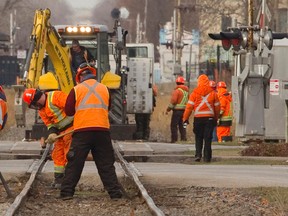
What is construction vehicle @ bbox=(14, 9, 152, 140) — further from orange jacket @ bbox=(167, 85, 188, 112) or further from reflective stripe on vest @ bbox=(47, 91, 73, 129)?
reflective stripe on vest @ bbox=(47, 91, 73, 129)

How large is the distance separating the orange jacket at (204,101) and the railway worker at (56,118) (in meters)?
6.18

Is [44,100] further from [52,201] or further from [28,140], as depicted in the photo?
[28,140]

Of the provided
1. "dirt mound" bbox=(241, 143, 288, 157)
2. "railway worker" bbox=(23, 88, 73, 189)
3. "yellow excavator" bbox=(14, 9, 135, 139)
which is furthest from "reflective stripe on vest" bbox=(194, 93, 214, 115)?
"railway worker" bbox=(23, 88, 73, 189)

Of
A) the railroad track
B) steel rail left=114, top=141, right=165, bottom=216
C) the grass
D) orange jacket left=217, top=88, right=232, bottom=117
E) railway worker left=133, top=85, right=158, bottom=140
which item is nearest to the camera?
steel rail left=114, top=141, right=165, bottom=216

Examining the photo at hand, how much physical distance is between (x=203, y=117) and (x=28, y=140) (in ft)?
26.9

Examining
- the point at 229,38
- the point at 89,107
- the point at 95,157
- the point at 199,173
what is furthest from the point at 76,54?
the point at 89,107

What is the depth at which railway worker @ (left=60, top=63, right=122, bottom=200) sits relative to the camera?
16.6 metres

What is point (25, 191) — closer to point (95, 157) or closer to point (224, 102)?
point (95, 157)

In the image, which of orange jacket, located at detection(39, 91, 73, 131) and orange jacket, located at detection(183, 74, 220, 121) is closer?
orange jacket, located at detection(39, 91, 73, 131)

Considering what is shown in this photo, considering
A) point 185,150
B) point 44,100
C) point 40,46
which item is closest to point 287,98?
point 185,150

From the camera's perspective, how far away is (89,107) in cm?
1661

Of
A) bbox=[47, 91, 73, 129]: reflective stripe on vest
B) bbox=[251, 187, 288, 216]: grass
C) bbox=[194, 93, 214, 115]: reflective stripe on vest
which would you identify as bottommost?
bbox=[251, 187, 288, 216]: grass

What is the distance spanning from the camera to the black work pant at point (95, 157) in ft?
54.5

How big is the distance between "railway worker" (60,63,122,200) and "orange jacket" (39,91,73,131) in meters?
0.97
